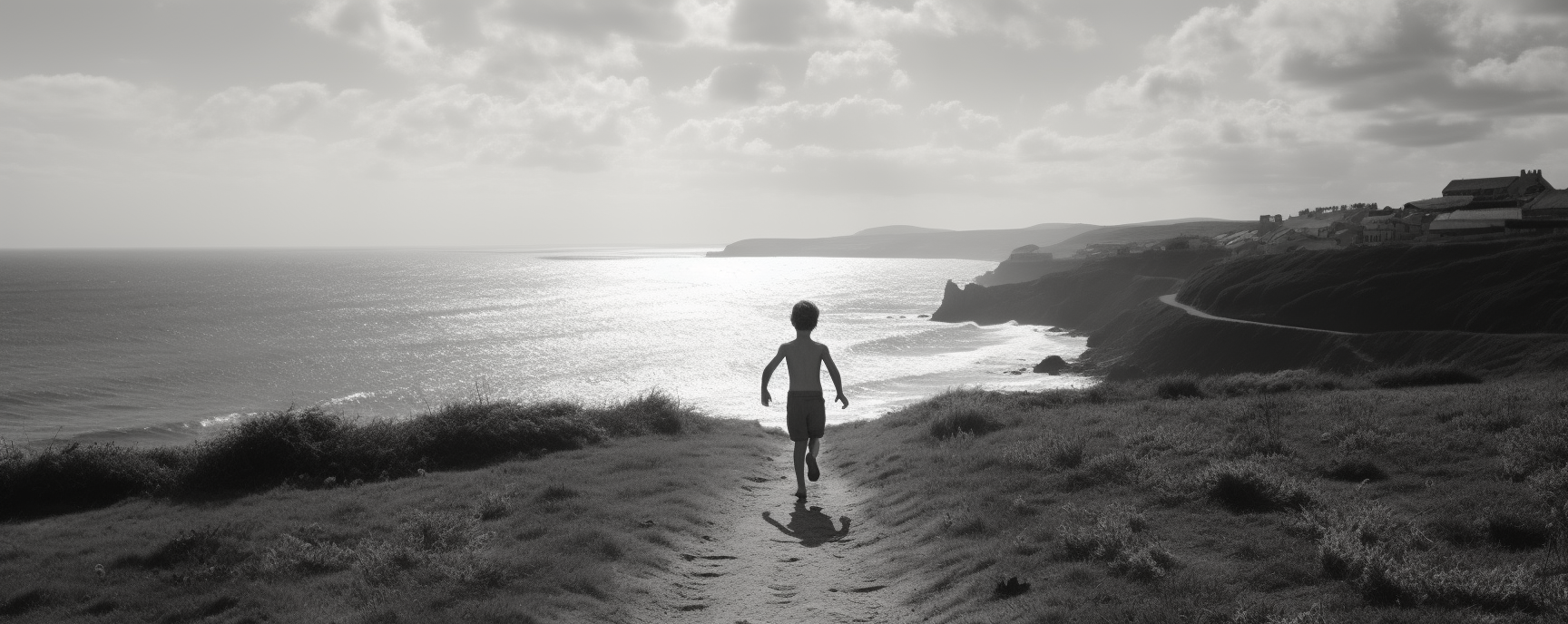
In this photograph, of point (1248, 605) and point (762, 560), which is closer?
point (1248, 605)

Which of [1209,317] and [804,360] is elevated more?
[804,360]

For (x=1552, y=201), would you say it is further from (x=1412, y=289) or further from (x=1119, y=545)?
(x=1119, y=545)

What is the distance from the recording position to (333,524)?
32.6ft

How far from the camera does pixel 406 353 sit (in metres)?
69.3

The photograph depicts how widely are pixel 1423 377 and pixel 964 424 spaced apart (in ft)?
47.5

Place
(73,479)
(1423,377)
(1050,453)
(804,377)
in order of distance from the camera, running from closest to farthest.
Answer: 1. (804,377)
2. (1050,453)
3. (73,479)
4. (1423,377)

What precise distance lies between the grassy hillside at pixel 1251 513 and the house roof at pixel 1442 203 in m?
88.2

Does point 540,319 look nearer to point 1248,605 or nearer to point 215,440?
point 215,440

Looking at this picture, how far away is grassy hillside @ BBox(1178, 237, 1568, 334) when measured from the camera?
4719 cm

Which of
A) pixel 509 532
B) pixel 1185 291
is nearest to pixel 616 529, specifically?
pixel 509 532

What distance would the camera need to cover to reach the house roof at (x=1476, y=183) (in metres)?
88.7

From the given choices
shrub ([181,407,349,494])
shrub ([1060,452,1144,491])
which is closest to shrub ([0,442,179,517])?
shrub ([181,407,349,494])

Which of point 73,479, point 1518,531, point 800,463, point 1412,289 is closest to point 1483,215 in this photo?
point 1412,289

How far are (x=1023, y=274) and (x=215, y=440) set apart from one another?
146 m
